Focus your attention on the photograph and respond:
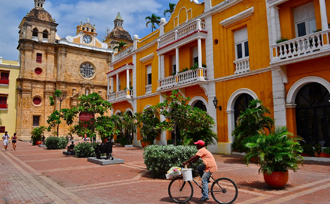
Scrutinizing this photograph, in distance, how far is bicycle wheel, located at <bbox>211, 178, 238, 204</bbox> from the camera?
18.7ft

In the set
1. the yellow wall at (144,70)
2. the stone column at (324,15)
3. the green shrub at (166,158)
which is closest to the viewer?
the green shrub at (166,158)

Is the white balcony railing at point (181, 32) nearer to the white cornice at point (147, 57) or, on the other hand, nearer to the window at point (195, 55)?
the window at point (195, 55)

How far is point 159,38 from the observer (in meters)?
21.3

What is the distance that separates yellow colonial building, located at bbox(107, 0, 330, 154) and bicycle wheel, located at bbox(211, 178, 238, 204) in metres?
8.06

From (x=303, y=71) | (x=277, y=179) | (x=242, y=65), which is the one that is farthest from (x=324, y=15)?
(x=277, y=179)

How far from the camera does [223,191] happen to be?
5727 millimetres

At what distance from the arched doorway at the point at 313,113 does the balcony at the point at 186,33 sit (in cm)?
746

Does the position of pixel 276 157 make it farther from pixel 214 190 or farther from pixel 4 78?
pixel 4 78

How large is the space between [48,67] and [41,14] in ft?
28.3

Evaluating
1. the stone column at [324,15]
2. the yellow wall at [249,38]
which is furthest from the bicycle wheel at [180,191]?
the yellow wall at [249,38]

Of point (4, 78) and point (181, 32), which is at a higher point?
point (4, 78)

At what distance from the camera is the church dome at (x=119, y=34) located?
A: 4968 cm

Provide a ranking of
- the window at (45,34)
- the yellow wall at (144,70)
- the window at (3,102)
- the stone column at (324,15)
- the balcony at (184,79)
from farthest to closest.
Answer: the window at (45,34) < the window at (3,102) < the yellow wall at (144,70) < the balcony at (184,79) < the stone column at (324,15)

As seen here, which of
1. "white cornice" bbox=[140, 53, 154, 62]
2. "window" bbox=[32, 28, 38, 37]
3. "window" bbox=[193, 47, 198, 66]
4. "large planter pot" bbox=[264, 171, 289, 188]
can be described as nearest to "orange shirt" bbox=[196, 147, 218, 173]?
"large planter pot" bbox=[264, 171, 289, 188]
